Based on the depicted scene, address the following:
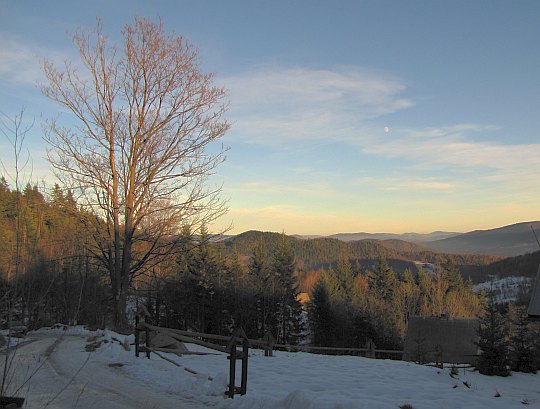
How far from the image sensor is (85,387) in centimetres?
726

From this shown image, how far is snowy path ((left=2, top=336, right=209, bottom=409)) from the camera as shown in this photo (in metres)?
6.25

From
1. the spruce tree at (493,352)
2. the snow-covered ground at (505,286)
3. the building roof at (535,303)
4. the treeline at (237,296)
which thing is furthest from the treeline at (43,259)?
the snow-covered ground at (505,286)

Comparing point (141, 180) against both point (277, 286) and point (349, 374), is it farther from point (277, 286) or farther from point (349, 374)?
point (277, 286)

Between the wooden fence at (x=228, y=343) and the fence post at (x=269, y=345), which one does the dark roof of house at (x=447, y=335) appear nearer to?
the fence post at (x=269, y=345)

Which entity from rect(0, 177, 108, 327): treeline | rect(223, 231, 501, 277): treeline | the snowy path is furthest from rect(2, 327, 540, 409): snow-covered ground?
rect(223, 231, 501, 277): treeline

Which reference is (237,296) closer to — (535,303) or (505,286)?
(535,303)

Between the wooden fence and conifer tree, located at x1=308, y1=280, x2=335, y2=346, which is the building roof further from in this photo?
conifer tree, located at x1=308, y1=280, x2=335, y2=346

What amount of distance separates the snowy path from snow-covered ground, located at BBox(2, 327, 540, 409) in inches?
0.6

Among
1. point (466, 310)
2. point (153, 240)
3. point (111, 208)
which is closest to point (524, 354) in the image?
point (153, 240)

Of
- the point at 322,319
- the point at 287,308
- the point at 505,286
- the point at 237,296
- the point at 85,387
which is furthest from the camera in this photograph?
the point at 505,286

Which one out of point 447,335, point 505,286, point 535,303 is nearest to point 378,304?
point 447,335

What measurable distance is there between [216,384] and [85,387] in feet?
7.00

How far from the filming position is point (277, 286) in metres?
51.3

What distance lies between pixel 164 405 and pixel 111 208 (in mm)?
8437
